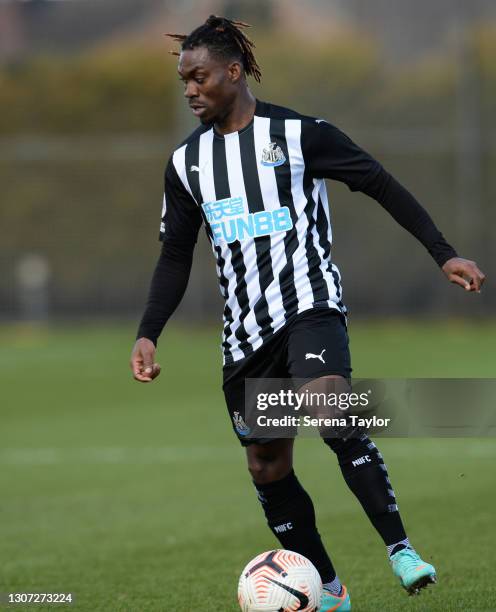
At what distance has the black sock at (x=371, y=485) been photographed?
4668 millimetres

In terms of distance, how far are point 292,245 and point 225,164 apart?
1.44ft

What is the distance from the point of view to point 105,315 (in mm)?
23688

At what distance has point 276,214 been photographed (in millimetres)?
4934

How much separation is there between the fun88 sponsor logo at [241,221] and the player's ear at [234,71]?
0.48 metres

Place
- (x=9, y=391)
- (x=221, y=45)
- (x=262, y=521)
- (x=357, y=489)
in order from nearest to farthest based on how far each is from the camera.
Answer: (x=357, y=489) < (x=221, y=45) < (x=262, y=521) < (x=9, y=391)

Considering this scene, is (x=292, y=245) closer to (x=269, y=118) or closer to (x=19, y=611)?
(x=269, y=118)

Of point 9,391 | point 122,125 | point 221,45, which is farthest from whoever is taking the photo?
point 122,125

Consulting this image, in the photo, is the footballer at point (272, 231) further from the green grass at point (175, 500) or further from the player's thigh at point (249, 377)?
the green grass at point (175, 500)

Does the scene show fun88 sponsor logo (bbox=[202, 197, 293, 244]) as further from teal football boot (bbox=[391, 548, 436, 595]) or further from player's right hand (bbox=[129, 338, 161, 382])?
teal football boot (bbox=[391, 548, 436, 595])

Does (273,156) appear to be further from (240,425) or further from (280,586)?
(280,586)

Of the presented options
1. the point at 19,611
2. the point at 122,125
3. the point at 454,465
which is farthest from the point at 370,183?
the point at 122,125

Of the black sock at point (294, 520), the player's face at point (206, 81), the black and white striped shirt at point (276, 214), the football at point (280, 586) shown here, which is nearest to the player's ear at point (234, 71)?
the player's face at point (206, 81)

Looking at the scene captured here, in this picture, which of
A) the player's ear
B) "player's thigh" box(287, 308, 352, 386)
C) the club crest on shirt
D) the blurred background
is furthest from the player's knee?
the blurred background

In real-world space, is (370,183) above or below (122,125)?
below
